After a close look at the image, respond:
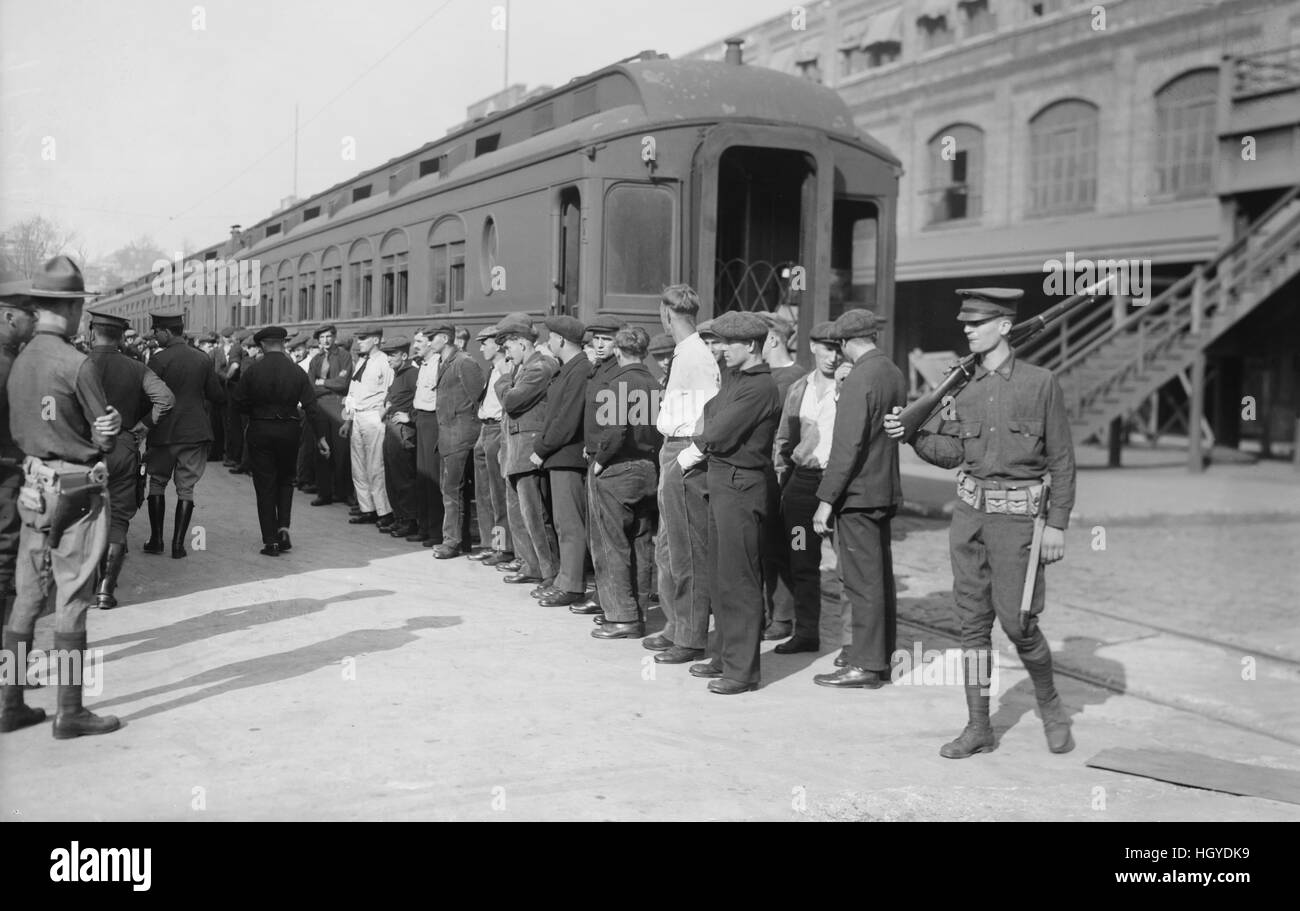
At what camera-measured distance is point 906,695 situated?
6.39m

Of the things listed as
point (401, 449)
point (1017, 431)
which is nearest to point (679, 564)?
point (1017, 431)

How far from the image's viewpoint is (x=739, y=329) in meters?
6.23

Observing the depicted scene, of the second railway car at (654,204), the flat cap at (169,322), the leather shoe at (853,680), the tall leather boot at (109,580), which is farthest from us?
the flat cap at (169,322)

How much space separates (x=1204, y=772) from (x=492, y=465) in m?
5.74

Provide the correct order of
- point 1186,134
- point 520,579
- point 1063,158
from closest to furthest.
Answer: point 520,579 < point 1186,134 < point 1063,158

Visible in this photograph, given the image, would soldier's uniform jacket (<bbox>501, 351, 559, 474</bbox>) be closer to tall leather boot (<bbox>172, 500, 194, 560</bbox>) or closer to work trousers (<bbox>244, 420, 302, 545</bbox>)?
work trousers (<bbox>244, 420, 302, 545</bbox>)

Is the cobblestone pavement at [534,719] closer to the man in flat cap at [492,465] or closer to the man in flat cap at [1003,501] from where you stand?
the man in flat cap at [1003,501]

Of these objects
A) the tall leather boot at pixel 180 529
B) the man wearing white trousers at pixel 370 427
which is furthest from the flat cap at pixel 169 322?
the man wearing white trousers at pixel 370 427

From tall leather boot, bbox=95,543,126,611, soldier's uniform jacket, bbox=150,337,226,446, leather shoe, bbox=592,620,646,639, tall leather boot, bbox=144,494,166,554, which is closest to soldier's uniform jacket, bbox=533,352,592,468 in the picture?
leather shoe, bbox=592,620,646,639

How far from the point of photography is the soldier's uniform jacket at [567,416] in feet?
26.2

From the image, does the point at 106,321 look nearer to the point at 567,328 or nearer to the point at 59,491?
the point at 567,328

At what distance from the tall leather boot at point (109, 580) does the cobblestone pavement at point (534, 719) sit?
131mm
